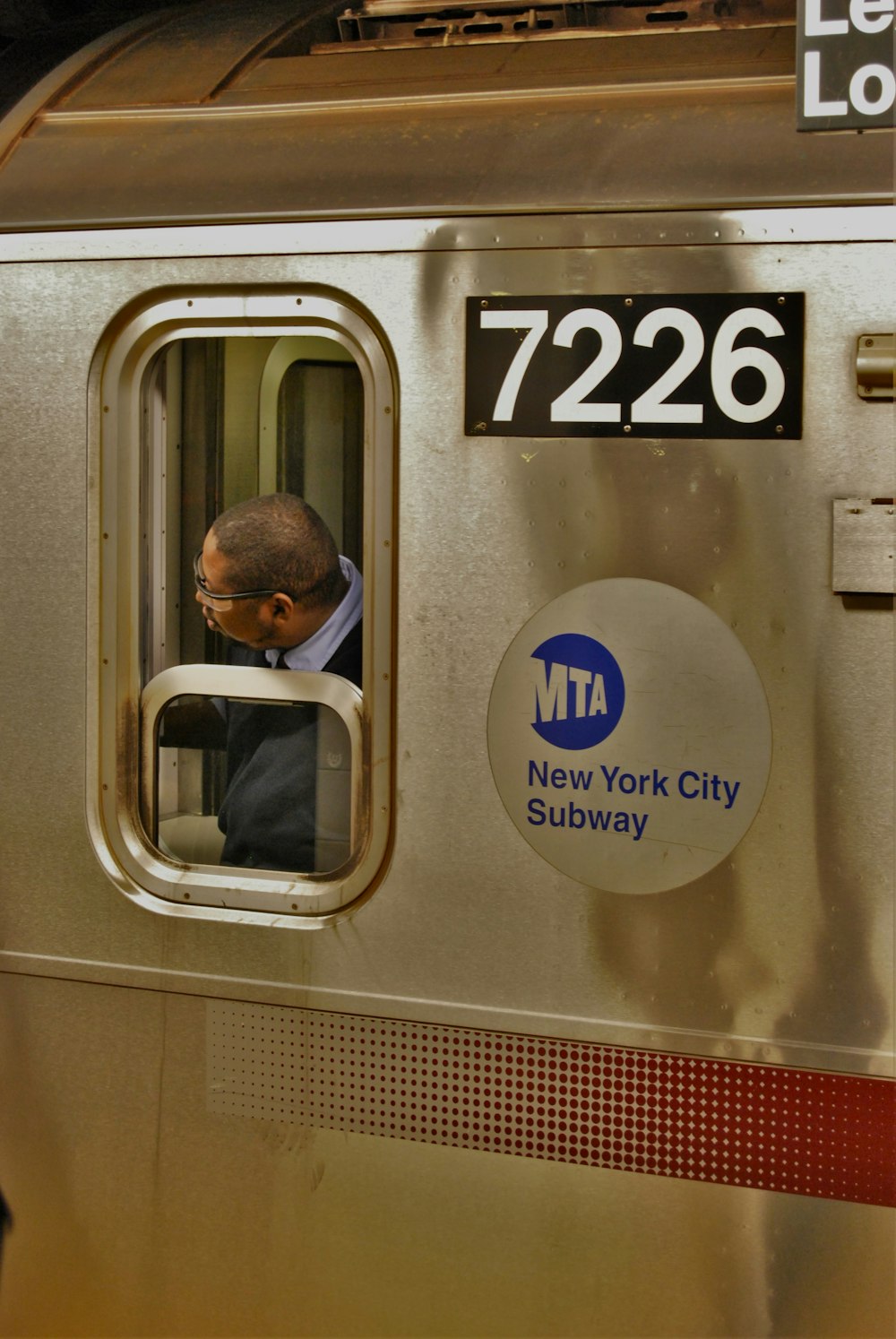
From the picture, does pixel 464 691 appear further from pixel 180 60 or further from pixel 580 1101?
pixel 180 60

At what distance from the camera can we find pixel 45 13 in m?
3.48

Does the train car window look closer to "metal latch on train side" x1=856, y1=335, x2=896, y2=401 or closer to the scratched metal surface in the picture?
the scratched metal surface

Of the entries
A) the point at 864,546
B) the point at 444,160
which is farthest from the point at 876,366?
the point at 444,160

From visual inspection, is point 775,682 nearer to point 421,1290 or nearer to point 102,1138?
point 421,1290

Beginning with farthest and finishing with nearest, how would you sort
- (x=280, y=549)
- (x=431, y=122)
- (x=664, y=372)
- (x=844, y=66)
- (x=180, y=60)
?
(x=180, y=60), (x=280, y=549), (x=431, y=122), (x=664, y=372), (x=844, y=66)

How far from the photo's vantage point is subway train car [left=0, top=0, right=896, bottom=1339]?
2057 mm

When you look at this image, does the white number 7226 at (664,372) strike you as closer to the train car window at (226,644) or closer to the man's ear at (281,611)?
the train car window at (226,644)

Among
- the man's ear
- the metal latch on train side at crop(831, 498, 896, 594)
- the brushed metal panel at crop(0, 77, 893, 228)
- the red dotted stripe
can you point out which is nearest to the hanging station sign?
the brushed metal panel at crop(0, 77, 893, 228)

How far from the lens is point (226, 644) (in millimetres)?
2494

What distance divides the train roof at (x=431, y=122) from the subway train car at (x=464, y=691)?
0.4 inches

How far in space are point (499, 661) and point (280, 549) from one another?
51 cm

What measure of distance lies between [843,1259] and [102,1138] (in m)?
1.42

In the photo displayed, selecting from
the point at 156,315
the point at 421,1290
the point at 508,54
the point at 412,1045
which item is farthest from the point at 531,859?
the point at 508,54

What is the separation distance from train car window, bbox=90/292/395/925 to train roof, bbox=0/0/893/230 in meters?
0.25
